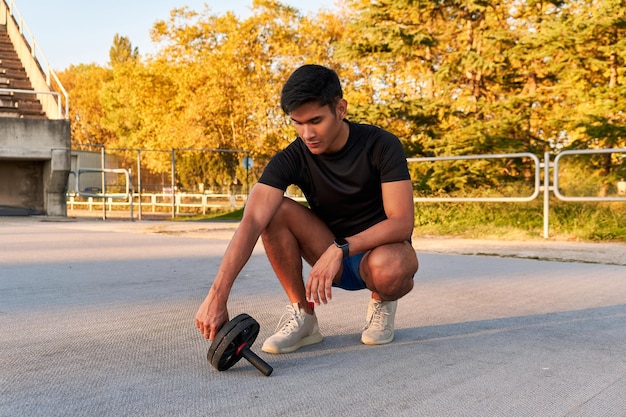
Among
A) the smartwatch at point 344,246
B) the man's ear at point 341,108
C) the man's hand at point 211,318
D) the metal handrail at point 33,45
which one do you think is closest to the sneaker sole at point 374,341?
the smartwatch at point 344,246

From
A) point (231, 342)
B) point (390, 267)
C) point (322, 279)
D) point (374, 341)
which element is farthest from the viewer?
point (374, 341)

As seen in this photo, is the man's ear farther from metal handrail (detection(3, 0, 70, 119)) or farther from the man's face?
metal handrail (detection(3, 0, 70, 119))

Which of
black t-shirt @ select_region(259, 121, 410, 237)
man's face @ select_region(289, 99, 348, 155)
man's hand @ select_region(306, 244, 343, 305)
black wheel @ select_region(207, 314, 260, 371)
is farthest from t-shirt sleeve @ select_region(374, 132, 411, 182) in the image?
black wheel @ select_region(207, 314, 260, 371)

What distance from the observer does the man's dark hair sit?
255 cm

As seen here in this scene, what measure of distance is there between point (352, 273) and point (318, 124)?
729 mm

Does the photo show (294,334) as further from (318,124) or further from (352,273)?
(318,124)

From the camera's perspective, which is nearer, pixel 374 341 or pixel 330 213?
pixel 374 341

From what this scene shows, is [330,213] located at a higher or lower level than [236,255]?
higher

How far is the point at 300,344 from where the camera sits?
2900mm

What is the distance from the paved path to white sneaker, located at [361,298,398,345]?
6cm

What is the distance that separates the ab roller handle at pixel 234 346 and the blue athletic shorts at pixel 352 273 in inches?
25.6

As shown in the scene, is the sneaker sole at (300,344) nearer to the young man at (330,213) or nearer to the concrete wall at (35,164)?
the young man at (330,213)

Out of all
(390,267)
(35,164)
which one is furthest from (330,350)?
(35,164)

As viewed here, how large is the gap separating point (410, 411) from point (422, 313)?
1.76 meters
